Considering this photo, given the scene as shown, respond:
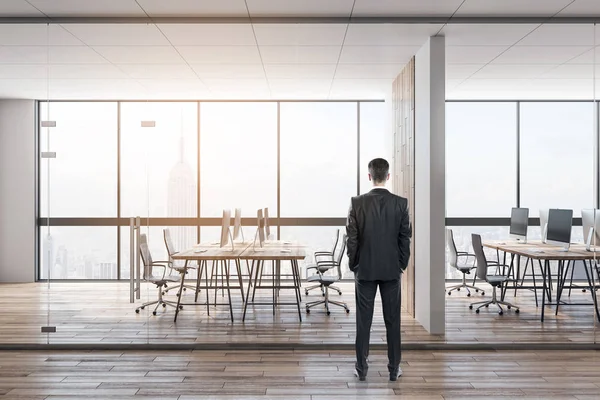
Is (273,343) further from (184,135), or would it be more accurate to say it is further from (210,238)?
(184,135)

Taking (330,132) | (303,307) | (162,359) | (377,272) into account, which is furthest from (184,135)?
(377,272)

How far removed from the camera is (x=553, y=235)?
22.6 ft

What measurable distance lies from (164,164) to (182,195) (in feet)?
3.53

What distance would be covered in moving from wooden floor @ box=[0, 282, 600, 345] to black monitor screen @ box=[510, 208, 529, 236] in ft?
3.27

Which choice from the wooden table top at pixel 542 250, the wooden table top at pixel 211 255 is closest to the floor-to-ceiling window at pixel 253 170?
the wooden table top at pixel 211 255

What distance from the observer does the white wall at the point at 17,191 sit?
27.8 ft

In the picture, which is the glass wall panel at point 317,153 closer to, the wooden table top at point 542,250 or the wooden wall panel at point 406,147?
the wooden wall panel at point 406,147

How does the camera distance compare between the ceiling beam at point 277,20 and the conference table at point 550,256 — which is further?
the conference table at point 550,256

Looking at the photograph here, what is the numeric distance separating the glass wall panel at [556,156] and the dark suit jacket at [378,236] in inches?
189

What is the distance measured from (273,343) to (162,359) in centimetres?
98

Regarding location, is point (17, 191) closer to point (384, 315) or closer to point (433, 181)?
point (433, 181)

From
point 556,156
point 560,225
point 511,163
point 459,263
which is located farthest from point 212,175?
point 556,156

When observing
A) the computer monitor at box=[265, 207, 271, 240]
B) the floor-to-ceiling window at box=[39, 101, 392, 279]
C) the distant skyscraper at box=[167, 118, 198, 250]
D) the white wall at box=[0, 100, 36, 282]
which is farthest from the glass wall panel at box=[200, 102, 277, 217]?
the white wall at box=[0, 100, 36, 282]

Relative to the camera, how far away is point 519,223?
25.2ft
